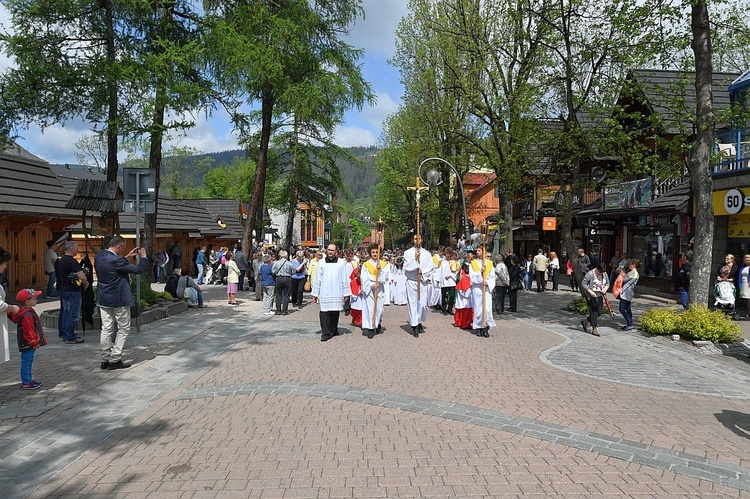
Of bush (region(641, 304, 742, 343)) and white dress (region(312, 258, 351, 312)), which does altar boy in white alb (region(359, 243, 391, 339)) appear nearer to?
white dress (region(312, 258, 351, 312))

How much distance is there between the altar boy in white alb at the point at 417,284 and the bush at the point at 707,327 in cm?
501

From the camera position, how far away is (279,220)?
87812 millimetres

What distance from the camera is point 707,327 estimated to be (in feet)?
35.9

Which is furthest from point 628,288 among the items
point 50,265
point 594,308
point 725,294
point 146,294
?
point 50,265

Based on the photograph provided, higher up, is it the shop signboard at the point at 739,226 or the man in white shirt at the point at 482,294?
the shop signboard at the point at 739,226

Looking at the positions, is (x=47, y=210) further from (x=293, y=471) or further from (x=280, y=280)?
(x=293, y=471)

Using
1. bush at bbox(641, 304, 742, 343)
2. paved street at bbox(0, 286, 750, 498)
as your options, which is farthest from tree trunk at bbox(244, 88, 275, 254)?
bush at bbox(641, 304, 742, 343)

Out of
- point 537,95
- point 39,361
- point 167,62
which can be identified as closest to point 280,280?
point 167,62

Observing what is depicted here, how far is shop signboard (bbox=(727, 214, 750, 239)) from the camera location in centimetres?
1750

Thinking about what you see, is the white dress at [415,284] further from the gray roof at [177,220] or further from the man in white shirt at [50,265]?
the gray roof at [177,220]

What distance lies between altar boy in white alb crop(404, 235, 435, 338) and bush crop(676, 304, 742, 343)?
16.4 feet

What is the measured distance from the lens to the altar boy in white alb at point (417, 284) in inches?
488

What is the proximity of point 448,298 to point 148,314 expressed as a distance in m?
8.09

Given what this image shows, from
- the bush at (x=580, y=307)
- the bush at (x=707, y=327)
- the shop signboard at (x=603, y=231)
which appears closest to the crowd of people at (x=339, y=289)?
the bush at (x=580, y=307)
